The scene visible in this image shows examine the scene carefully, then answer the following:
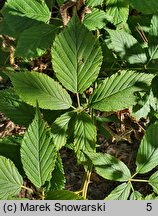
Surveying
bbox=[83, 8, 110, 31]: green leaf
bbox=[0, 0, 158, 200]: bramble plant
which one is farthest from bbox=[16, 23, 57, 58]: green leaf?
bbox=[83, 8, 110, 31]: green leaf

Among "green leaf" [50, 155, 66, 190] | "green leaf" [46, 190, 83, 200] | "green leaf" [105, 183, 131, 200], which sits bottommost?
"green leaf" [105, 183, 131, 200]

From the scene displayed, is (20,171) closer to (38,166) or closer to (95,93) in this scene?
(38,166)

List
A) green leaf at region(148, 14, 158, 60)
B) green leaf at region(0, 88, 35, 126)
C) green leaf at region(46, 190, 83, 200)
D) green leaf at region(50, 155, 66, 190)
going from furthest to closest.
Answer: green leaf at region(148, 14, 158, 60) → green leaf at region(0, 88, 35, 126) → green leaf at region(50, 155, 66, 190) → green leaf at region(46, 190, 83, 200)

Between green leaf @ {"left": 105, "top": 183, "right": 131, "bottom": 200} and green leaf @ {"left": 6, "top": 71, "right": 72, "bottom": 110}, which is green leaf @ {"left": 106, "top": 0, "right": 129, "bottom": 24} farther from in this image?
green leaf @ {"left": 105, "top": 183, "right": 131, "bottom": 200}

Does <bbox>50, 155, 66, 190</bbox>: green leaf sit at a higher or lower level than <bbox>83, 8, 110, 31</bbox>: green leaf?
lower


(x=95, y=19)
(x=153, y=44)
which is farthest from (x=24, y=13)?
(x=153, y=44)

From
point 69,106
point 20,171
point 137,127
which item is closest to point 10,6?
point 69,106

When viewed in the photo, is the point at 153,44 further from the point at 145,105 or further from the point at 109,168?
the point at 109,168

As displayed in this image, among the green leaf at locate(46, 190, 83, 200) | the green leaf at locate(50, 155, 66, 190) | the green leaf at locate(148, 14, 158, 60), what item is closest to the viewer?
the green leaf at locate(46, 190, 83, 200)
